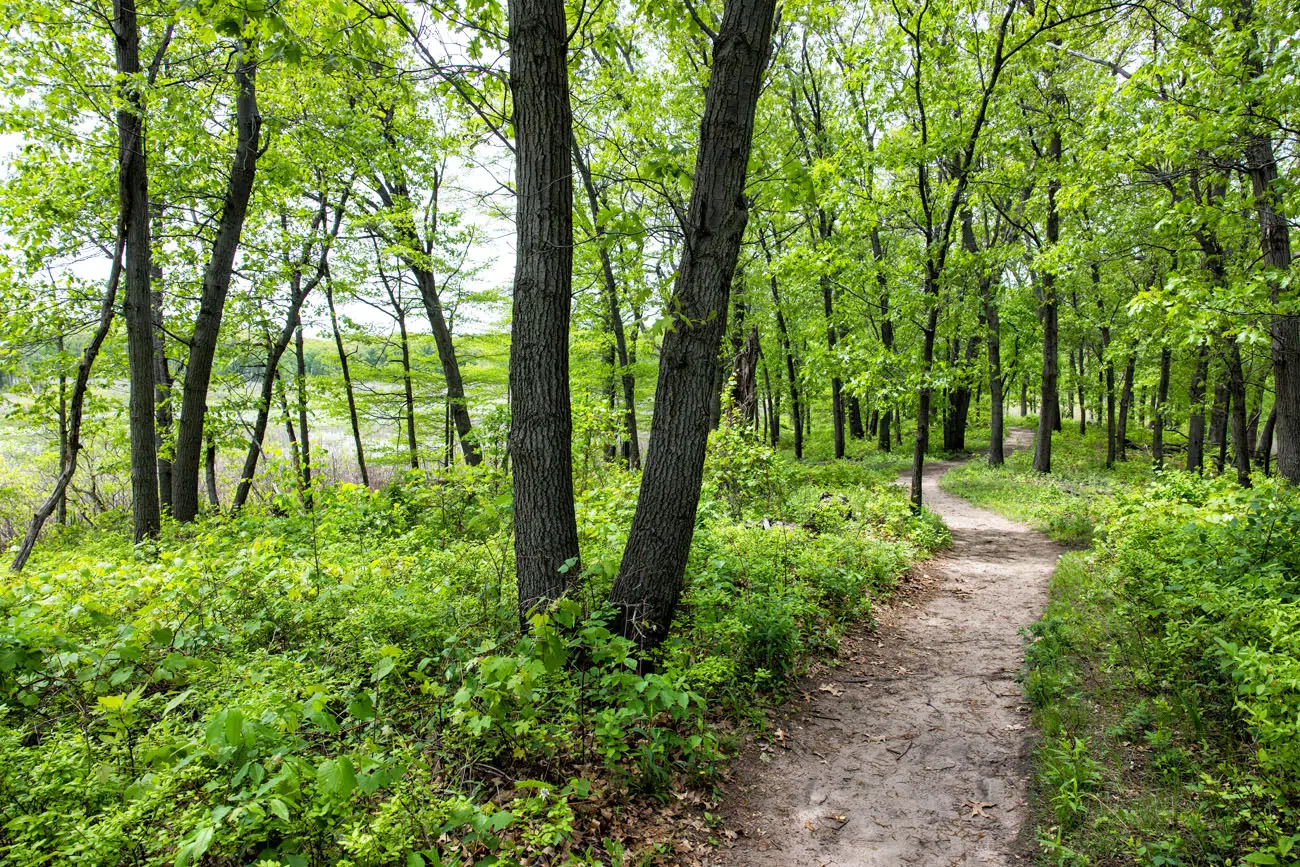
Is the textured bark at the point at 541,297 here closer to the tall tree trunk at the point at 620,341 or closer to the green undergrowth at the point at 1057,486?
the green undergrowth at the point at 1057,486

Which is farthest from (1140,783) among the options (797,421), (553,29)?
(797,421)

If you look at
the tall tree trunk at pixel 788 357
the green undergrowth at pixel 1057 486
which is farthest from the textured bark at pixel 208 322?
the tall tree trunk at pixel 788 357

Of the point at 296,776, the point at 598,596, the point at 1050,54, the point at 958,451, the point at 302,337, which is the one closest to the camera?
the point at 296,776

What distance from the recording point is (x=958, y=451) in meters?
23.5

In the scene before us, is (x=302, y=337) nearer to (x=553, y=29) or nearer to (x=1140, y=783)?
(x=553, y=29)

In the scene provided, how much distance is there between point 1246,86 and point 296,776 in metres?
10.5

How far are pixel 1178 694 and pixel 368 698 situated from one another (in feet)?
16.5

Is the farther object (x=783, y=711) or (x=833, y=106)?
(x=833, y=106)

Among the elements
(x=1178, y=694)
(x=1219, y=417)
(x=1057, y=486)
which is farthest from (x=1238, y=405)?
(x=1178, y=694)

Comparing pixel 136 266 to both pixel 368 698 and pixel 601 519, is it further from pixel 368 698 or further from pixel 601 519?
pixel 368 698

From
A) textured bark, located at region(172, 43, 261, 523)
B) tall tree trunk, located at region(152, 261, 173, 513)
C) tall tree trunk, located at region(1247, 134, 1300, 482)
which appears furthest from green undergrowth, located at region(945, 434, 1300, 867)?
tall tree trunk, located at region(152, 261, 173, 513)

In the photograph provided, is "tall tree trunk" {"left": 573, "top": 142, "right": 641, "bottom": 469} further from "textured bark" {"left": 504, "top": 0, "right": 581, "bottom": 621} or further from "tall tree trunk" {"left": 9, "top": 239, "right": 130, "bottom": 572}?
"textured bark" {"left": 504, "top": 0, "right": 581, "bottom": 621}

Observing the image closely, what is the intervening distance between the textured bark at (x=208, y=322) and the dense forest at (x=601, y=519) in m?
0.06

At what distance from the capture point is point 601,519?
6391 mm
